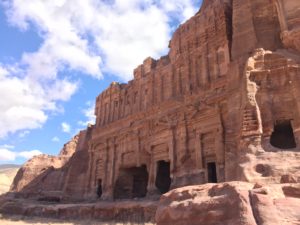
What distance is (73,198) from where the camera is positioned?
3105 centimetres

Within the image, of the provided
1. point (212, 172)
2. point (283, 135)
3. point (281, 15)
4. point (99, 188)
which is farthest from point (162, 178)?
point (281, 15)

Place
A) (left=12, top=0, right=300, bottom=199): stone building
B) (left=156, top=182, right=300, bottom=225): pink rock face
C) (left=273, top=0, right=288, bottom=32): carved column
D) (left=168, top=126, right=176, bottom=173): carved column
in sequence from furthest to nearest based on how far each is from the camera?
(left=168, top=126, right=176, bottom=173): carved column, (left=273, top=0, right=288, bottom=32): carved column, (left=12, top=0, right=300, bottom=199): stone building, (left=156, top=182, right=300, bottom=225): pink rock face

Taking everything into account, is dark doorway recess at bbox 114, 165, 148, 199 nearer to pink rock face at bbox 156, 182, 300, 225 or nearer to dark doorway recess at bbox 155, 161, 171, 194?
dark doorway recess at bbox 155, 161, 171, 194

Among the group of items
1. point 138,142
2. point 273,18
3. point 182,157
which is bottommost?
point 182,157

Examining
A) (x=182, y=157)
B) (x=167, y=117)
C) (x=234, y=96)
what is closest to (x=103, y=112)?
(x=167, y=117)

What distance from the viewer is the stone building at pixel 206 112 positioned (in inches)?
547

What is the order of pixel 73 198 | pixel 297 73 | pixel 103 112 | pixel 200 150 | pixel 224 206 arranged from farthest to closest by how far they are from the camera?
pixel 103 112, pixel 73 198, pixel 200 150, pixel 297 73, pixel 224 206

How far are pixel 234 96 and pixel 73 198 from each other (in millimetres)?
21342

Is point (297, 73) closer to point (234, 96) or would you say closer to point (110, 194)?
Result: point (234, 96)

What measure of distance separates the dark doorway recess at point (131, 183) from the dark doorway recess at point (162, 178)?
3.18m

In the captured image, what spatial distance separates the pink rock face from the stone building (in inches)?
139

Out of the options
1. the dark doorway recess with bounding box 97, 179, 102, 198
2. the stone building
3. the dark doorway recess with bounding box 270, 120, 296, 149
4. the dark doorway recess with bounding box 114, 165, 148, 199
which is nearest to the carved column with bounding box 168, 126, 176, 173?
the stone building

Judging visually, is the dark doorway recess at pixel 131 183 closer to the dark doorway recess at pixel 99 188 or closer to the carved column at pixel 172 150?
the dark doorway recess at pixel 99 188

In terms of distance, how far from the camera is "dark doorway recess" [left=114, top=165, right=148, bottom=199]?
29163 millimetres
